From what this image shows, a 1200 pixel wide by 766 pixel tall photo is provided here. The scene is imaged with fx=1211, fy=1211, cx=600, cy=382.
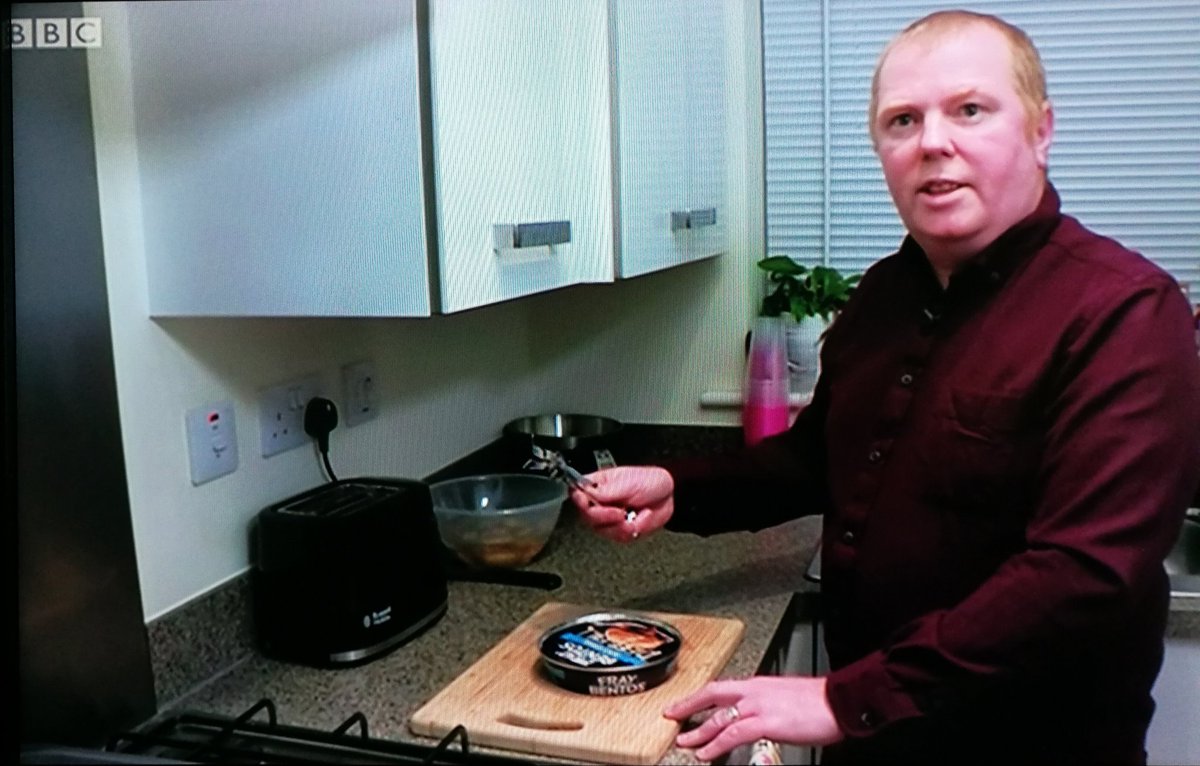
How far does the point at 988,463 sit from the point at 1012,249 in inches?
7.0

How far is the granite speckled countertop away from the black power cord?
0.22 meters

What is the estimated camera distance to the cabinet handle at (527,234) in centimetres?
105

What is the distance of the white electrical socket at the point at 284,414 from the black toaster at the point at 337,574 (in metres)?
0.06

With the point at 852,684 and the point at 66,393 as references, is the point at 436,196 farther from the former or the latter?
the point at 852,684

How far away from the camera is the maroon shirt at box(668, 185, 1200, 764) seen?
86cm

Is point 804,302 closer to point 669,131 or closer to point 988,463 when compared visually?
point 669,131

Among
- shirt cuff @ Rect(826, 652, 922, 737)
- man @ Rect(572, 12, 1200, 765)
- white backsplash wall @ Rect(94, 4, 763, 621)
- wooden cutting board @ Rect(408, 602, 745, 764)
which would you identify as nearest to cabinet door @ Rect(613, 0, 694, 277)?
white backsplash wall @ Rect(94, 4, 763, 621)

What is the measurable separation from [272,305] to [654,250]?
551 mm

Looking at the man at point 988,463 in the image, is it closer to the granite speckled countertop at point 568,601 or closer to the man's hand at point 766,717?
the man's hand at point 766,717

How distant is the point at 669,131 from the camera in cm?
148

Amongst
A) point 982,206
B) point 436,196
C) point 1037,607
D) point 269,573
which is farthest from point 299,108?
point 1037,607

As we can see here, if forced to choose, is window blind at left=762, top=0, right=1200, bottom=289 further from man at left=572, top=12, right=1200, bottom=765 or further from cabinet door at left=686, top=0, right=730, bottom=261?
man at left=572, top=12, right=1200, bottom=765

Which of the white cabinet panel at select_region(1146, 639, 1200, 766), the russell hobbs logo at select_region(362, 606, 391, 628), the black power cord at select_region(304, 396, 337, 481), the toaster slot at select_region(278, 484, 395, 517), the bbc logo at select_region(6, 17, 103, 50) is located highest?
the bbc logo at select_region(6, 17, 103, 50)

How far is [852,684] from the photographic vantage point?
0.91 metres
